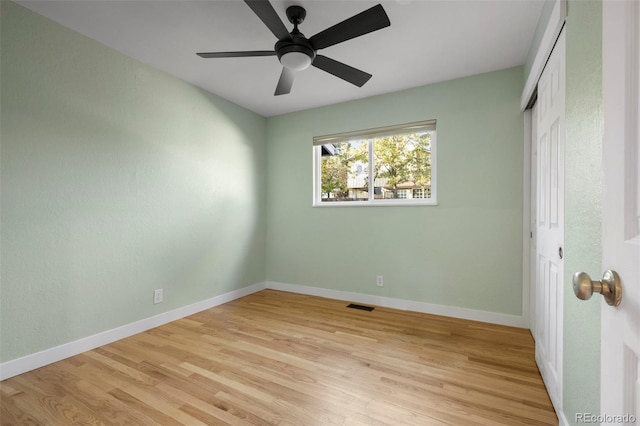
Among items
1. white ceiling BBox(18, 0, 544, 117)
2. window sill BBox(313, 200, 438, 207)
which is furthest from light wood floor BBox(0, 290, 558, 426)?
white ceiling BBox(18, 0, 544, 117)

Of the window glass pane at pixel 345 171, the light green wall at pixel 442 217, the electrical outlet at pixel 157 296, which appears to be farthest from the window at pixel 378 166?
the electrical outlet at pixel 157 296

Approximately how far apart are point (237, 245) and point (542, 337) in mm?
3157

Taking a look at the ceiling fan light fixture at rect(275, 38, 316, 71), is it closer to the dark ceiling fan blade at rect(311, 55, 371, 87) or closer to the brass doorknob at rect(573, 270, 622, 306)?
the dark ceiling fan blade at rect(311, 55, 371, 87)

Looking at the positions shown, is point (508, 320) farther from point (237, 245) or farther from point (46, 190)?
point (46, 190)

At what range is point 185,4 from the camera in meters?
1.92

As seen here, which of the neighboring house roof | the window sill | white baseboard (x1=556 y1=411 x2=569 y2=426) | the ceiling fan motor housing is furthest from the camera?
the neighboring house roof

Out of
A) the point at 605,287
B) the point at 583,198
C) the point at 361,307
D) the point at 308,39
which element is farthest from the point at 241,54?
the point at 361,307

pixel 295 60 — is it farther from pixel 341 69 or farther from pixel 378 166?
pixel 378 166

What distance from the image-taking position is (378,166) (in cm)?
352

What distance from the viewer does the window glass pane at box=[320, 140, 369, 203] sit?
362 cm

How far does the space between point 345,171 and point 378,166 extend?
0.45 metres

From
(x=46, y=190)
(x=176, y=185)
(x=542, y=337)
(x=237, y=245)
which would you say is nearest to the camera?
(x=542, y=337)

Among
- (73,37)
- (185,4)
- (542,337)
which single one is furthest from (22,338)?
(542,337)

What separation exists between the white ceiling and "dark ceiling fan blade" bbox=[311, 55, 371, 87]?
12.2 inches
